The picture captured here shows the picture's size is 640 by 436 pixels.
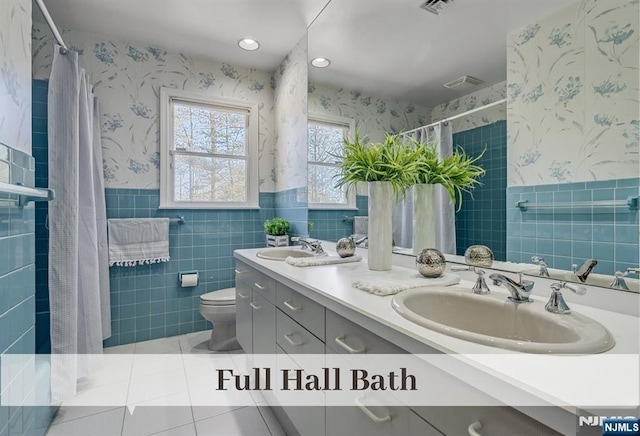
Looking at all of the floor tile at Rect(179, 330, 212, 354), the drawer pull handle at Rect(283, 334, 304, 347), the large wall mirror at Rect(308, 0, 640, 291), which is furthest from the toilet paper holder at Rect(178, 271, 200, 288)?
the large wall mirror at Rect(308, 0, 640, 291)

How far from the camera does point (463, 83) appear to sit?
50.7 inches

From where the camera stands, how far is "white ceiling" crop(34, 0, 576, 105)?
3.94ft

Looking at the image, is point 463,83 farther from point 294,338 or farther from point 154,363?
point 154,363

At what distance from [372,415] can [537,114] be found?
41.5 inches

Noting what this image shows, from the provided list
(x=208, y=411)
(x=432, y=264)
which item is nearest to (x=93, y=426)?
(x=208, y=411)

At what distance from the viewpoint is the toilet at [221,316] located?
2344 mm

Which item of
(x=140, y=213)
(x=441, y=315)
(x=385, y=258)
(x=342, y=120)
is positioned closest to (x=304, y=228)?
(x=342, y=120)

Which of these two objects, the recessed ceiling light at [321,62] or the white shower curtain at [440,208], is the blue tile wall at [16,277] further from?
the recessed ceiling light at [321,62]

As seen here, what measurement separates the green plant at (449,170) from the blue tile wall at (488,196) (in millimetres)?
23

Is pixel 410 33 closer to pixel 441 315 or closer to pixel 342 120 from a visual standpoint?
pixel 342 120

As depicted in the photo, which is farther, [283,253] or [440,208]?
[283,253]

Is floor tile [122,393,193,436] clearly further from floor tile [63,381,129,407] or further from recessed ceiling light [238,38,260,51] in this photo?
recessed ceiling light [238,38,260,51]


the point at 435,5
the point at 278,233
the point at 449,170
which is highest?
the point at 435,5

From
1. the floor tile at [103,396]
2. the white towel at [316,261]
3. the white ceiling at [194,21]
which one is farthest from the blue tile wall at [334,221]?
the floor tile at [103,396]
